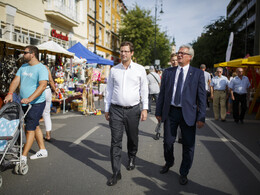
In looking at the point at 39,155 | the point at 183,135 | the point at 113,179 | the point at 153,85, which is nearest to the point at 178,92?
the point at 183,135

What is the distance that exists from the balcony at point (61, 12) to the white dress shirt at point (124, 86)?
16596 mm

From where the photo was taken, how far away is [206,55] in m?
36.8

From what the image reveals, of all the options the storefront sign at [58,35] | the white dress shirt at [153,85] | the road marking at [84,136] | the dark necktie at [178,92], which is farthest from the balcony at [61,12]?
the dark necktie at [178,92]

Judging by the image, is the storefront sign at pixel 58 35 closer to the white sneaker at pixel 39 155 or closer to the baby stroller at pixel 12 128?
the white sneaker at pixel 39 155

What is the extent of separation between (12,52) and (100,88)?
290 inches

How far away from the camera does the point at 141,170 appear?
4.14m

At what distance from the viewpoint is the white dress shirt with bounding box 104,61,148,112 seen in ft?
12.2

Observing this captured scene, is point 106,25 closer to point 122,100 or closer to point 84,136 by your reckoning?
point 84,136

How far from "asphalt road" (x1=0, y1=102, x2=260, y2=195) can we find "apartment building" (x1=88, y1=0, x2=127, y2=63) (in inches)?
940

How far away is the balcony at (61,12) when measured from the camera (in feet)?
60.2

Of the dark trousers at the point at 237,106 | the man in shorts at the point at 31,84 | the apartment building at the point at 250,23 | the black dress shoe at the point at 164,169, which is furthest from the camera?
the apartment building at the point at 250,23

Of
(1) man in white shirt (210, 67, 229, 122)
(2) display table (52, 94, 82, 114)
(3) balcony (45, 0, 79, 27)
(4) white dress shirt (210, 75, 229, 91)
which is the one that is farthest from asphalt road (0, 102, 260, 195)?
(3) balcony (45, 0, 79, 27)

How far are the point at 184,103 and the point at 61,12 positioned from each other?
17.8 meters

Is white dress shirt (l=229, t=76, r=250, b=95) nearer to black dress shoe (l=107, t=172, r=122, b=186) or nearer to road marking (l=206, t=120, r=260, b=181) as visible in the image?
road marking (l=206, t=120, r=260, b=181)
